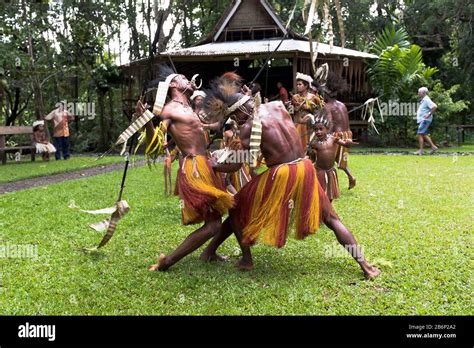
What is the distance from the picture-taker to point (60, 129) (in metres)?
14.8

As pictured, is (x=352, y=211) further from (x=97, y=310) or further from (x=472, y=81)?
(x=472, y=81)

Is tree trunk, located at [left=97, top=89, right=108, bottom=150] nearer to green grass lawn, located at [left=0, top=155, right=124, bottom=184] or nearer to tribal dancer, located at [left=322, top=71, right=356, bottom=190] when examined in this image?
green grass lawn, located at [left=0, top=155, right=124, bottom=184]

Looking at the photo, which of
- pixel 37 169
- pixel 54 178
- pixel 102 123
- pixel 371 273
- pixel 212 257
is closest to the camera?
pixel 371 273

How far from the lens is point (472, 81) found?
2152cm

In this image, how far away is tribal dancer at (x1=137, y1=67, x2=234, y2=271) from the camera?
4.11m

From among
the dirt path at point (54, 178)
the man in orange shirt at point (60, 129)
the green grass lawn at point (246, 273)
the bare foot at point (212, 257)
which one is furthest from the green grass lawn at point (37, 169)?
the bare foot at point (212, 257)

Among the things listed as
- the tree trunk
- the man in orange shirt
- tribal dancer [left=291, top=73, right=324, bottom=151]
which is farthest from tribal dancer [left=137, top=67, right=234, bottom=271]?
the tree trunk

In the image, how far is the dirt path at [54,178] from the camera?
9.45 m

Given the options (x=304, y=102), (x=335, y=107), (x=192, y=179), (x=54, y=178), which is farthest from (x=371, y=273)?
(x=54, y=178)

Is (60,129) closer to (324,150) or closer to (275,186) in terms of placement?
(324,150)

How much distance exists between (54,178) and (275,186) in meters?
7.91

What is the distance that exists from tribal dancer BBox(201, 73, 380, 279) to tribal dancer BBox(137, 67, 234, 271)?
0.69ft
